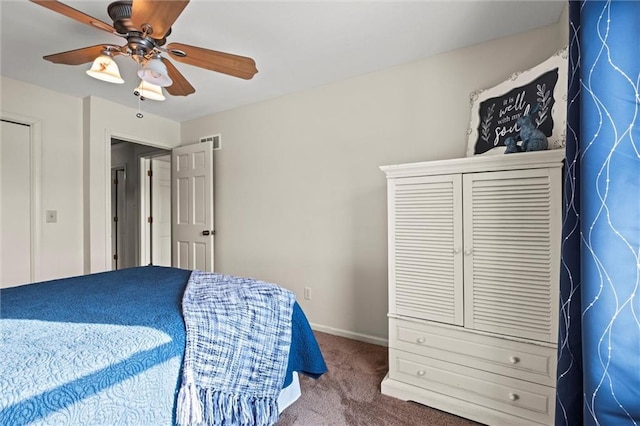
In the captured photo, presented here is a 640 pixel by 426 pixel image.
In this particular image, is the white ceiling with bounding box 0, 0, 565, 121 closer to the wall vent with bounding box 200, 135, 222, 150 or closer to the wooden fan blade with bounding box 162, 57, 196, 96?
the wooden fan blade with bounding box 162, 57, 196, 96

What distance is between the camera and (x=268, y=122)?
10.7 feet

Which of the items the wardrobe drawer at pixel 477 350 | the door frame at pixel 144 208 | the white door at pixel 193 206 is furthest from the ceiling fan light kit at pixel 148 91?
the door frame at pixel 144 208

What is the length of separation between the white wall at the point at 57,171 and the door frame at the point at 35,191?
2cm

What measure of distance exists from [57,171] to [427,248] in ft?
11.4

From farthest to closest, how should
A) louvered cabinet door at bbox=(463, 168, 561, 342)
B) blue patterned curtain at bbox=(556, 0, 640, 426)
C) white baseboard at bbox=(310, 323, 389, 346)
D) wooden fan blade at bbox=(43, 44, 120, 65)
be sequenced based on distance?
white baseboard at bbox=(310, 323, 389, 346) < wooden fan blade at bbox=(43, 44, 120, 65) < louvered cabinet door at bbox=(463, 168, 561, 342) < blue patterned curtain at bbox=(556, 0, 640, 426)

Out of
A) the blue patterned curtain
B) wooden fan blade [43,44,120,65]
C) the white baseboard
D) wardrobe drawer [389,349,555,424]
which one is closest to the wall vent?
wooden fan blade [43,44,120,65]

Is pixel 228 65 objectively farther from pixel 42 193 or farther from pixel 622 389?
pixel 42 193

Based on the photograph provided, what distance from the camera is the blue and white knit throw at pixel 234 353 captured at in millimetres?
1190

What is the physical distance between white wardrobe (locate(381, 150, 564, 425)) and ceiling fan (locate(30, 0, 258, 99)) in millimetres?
1226

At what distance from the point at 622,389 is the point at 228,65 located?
209 centimetres

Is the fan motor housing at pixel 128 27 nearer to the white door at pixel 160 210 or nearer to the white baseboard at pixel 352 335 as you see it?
the white baseboard at pixel 352 335

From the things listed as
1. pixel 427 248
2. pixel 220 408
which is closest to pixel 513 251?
pixel 427 248

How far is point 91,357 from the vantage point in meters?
0.94

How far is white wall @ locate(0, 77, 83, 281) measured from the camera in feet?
9.37
